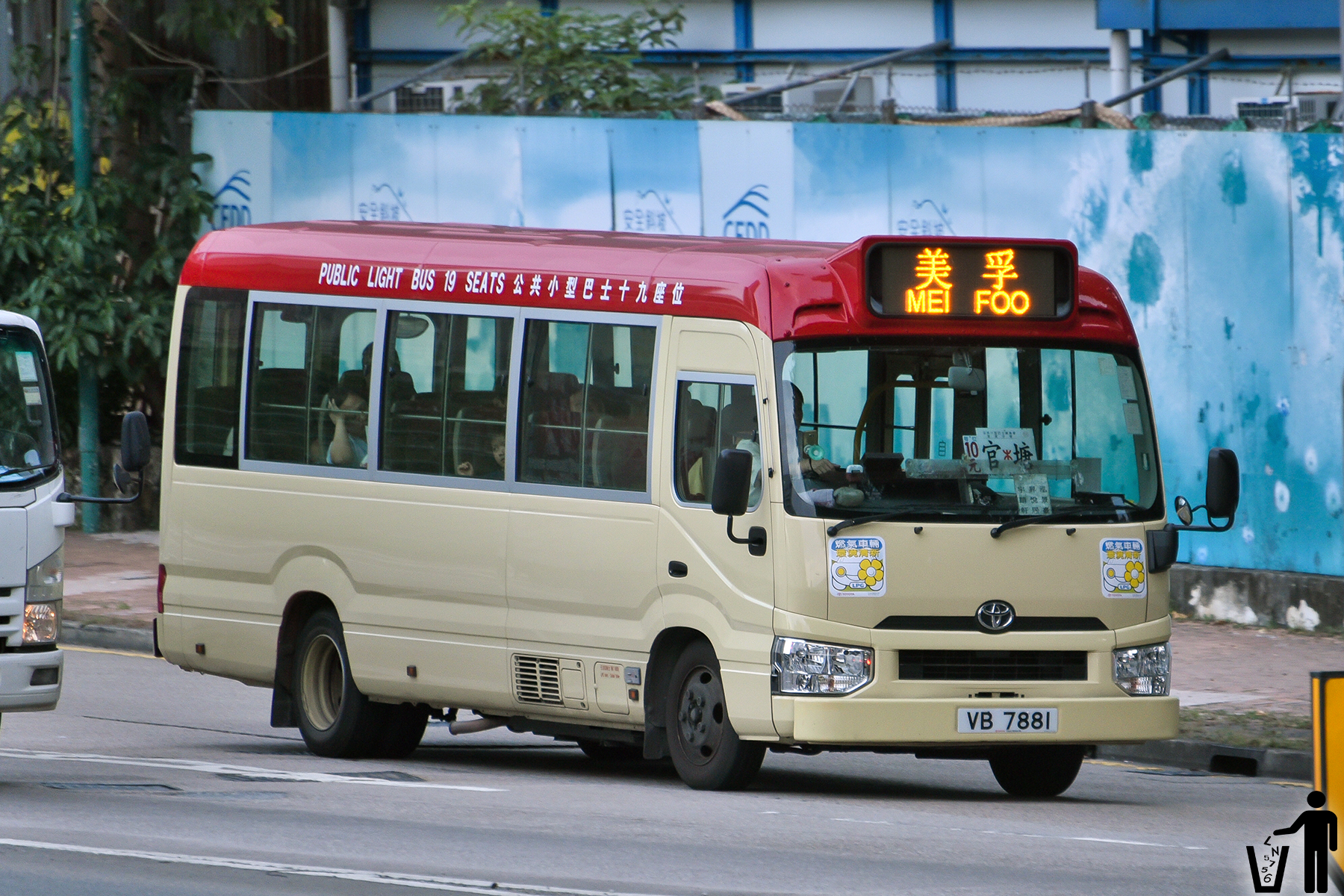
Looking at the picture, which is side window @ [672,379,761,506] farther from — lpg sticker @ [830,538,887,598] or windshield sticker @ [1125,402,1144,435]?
windshield sticker @ [1125,402,1144,435]

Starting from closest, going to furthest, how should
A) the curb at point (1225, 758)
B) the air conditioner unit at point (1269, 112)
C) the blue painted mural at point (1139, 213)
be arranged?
the curb at point (1225, 758) → the blue painted mural at point (1139, 213) → the air conditioner unit at point (1269, 112)

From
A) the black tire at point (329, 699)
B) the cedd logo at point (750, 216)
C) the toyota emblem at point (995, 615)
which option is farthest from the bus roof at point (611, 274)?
the cedd logo at point (750, 216)

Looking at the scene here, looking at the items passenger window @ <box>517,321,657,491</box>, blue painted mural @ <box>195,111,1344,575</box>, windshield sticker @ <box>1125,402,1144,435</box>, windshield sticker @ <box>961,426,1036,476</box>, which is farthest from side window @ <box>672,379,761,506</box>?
blue painted mural @ <box>195,111,1344,575</box>

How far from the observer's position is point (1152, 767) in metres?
12.8

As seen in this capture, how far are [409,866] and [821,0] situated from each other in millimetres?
17612

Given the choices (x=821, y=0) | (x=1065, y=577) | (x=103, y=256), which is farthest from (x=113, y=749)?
(x=821, y=0)

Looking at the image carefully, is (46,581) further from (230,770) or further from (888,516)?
(888,516)

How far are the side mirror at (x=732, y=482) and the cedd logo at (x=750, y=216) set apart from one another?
376 inches

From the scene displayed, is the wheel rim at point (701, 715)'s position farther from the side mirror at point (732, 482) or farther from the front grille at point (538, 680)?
the side mirror at point (732, 482)

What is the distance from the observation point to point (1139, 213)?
17.4 metres

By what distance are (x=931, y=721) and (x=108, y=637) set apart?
31.7 ft

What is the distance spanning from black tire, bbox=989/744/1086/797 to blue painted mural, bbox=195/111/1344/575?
5.51 m

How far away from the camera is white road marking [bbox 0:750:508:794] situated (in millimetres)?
10961

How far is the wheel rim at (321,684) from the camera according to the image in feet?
41.0
